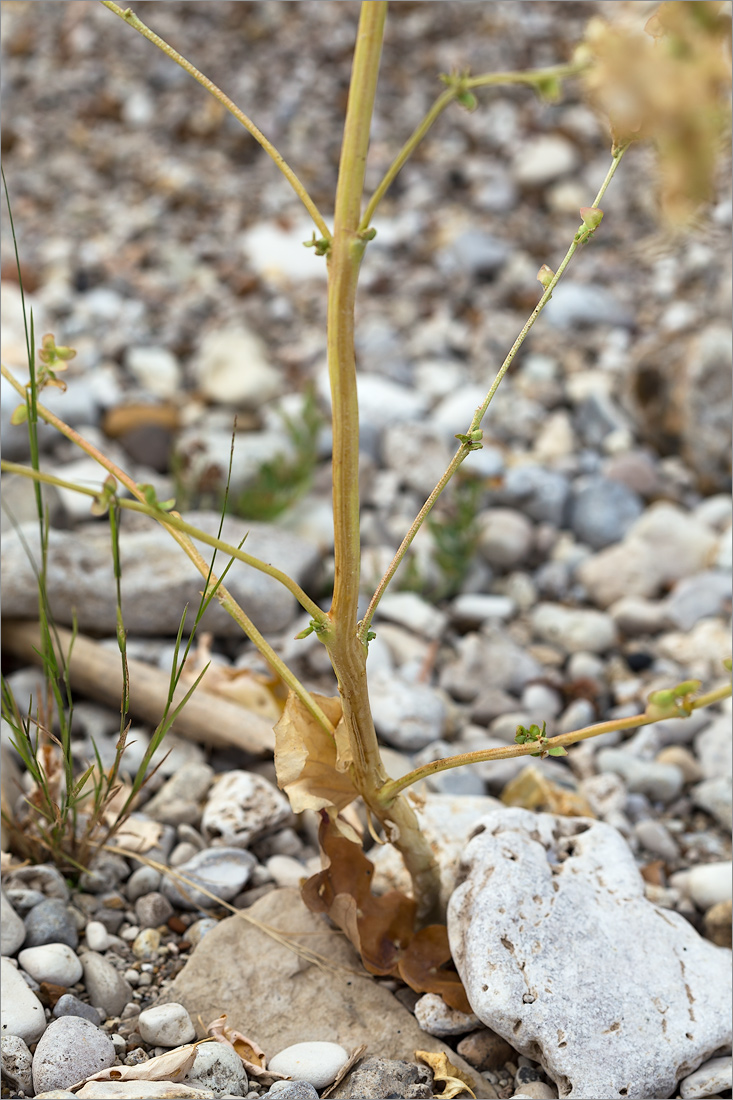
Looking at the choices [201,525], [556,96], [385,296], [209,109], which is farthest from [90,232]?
[556,96]

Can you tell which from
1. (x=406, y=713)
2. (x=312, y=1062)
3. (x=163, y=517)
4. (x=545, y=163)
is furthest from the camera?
(x=545, y=163)

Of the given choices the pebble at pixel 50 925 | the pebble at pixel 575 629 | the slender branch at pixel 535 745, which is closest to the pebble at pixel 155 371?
the pebble at pixel 575 629

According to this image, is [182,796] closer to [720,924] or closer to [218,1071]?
[218,1071]

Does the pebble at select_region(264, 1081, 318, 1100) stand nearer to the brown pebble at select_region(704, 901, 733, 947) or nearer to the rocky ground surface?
the rocky ground surface

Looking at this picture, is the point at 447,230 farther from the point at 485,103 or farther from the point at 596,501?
the point at 596,501

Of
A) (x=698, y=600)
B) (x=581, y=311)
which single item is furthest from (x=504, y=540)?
(x=581, y=311)

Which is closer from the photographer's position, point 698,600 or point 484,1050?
point 484,1050

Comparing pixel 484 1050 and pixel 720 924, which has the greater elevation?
pixel 720 924

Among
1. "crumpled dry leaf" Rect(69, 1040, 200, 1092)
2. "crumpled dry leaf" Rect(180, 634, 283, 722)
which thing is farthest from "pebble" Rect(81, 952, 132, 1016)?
"crumpled dry leaf" Rect(180, 634, 283, 722)
